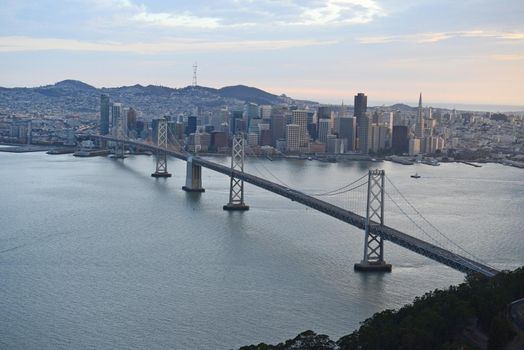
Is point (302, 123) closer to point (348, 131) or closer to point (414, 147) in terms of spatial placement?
point (348, 131)

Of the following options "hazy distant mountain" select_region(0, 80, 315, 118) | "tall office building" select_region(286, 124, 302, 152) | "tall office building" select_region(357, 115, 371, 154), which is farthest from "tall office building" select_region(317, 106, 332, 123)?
"hazy distant mountain" select_region(0, 80, 315, 118)

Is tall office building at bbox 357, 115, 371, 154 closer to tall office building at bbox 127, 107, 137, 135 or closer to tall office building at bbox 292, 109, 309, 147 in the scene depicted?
tall office building at bbox 292, 109, 309, 147

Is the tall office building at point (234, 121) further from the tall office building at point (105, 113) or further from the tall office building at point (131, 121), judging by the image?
the tall office building at point (105, 113)

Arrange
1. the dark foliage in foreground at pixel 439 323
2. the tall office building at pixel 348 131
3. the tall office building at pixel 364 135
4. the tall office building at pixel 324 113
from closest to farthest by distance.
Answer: the dark foliage in foreground at pixel 439 323
the tall office building at pixel 364 135
the tall office building at pixel 348 131
the tall office building at pixel 324 113

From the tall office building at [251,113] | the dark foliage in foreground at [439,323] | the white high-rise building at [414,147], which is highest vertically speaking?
the tall office building at [251,113]

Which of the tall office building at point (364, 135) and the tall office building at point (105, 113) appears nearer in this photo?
the tall office building at point (364, 135)

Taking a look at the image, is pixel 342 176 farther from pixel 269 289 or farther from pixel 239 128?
pixel 239 128

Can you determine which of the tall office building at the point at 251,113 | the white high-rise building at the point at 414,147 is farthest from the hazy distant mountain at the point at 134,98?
the white high-rise building at the point at 414,147
